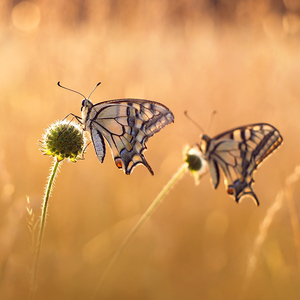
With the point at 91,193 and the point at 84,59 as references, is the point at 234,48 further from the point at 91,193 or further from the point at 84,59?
the point at 91,193

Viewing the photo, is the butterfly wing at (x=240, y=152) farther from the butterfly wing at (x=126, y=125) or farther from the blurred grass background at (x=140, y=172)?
the butterfly wing at (x=126, y=125)

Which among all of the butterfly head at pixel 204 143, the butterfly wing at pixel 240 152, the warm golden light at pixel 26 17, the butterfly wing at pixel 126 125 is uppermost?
the warm golden light at pixel 26 17

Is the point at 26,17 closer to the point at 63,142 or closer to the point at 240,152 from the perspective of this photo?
the point at 63,142

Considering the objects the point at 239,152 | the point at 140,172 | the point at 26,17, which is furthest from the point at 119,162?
the point at 26,17

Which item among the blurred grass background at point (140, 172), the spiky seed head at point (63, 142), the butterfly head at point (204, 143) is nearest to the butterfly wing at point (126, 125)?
the spiky seed head at point (63, 142)

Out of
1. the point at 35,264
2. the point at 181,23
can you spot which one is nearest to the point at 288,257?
the point at 35,264

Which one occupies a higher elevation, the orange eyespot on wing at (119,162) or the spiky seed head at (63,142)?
the spiky seed head at (63,142)
